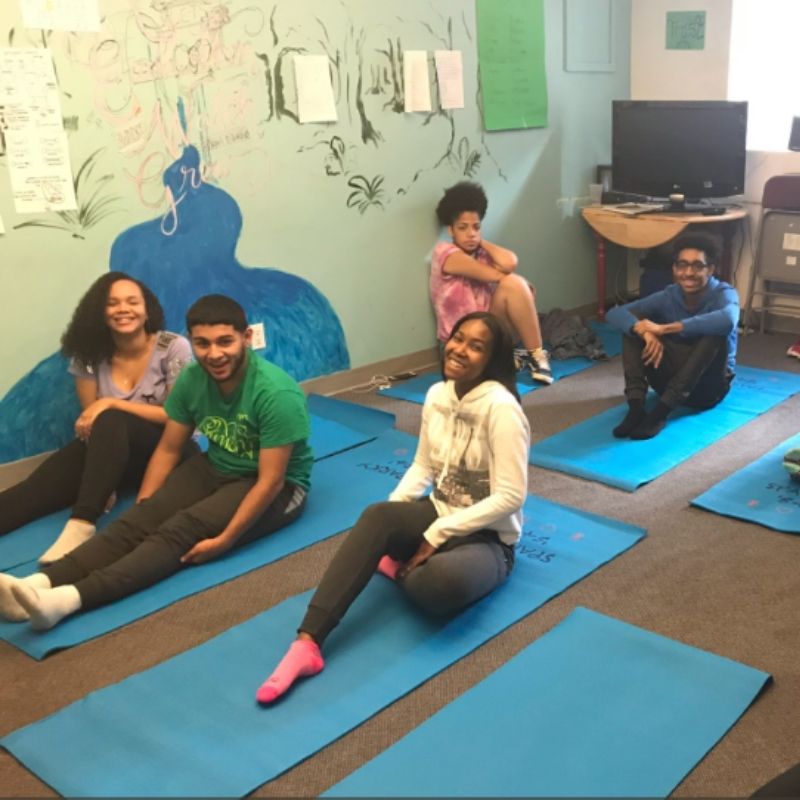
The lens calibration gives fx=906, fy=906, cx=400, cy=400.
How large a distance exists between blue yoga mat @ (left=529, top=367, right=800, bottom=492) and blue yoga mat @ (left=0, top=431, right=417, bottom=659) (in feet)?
1.87

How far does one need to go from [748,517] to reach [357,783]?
5.23 ft

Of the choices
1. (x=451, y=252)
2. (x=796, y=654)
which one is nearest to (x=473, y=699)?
(x=796, y=654)

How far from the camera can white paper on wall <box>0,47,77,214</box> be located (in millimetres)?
3039

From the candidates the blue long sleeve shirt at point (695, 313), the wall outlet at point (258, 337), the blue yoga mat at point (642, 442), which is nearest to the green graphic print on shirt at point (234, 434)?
the blue yoga mat at point (642, 442)

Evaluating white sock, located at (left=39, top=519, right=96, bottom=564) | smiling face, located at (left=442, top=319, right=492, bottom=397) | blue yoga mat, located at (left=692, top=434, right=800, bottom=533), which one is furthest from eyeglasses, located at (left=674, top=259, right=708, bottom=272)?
white sock, located at (left=39, top=519, right=96, bottom=564)

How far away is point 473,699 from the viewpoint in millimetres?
1942

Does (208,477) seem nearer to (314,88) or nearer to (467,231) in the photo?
(314,88)

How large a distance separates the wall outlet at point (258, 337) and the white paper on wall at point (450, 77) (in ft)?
4.68

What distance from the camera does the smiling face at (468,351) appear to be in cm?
222

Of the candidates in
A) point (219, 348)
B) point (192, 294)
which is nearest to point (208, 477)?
→ point (219, 348)

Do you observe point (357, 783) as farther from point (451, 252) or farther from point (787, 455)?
point (451, 252)

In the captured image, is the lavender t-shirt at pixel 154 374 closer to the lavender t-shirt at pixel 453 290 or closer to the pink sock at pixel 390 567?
the pink sock at pixel 390 567

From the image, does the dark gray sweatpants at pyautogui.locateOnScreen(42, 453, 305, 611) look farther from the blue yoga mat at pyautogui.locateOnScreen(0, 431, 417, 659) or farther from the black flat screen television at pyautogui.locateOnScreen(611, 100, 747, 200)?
the black flat screen television at pyautogui.locateOnScreen(611, 100, 747, 200)

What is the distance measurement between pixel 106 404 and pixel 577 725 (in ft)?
5.82
